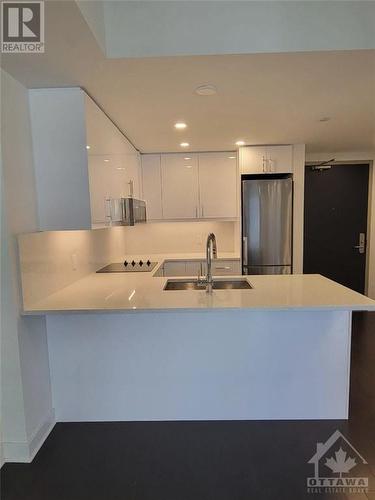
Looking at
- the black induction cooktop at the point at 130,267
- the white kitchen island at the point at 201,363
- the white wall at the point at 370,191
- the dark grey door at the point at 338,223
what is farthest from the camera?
the dark grey door at the point at 338,223

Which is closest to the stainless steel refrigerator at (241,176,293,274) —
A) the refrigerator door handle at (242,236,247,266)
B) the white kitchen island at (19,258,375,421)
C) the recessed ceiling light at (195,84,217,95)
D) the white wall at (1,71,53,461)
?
the refrigerator door handle at (242,236,247,266)

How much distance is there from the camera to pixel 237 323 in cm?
204

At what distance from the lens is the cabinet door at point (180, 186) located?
388cm

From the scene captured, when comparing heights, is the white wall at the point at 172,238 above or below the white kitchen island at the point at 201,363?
above

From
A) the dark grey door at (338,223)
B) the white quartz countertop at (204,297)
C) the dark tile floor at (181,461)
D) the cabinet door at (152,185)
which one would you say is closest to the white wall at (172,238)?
the cabinet door at (152,185)

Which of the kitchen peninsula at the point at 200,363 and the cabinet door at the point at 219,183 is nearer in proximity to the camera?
the kitchen peninsula at the point at 200,363

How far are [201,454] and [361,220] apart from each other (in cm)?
408

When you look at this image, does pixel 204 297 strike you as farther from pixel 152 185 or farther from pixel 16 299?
pixel 152 185

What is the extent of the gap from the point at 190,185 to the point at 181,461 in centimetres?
299

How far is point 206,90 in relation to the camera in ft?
6.51

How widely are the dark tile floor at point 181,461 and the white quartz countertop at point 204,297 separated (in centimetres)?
87

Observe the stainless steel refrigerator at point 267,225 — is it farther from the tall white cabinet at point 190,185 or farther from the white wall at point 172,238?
the white wall at point 172,238

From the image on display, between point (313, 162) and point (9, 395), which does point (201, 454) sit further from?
point (313, 162)

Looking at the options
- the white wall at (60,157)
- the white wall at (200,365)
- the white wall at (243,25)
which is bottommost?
the white wall at (200,365)
